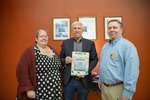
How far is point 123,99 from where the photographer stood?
233cm

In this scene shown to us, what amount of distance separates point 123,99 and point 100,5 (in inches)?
87.3

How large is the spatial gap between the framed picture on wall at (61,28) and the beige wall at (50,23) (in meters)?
0.10

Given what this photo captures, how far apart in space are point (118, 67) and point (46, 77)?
933 mm

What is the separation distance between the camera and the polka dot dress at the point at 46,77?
Answer: 8.63ft

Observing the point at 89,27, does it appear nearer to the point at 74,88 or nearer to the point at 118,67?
the point at 74,88

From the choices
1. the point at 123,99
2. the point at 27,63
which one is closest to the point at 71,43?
the point at 27,63

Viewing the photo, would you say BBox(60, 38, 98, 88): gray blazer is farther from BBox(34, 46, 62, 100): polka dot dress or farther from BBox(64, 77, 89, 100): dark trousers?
BBox(34, 46, 62, 100): polka dot dress

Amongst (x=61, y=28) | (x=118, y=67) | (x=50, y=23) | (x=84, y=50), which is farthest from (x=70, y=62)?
(x=50, y=23)

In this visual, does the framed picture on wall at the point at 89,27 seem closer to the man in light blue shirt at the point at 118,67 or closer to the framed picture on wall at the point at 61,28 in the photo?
the framed picture on wall at the point at 61,28

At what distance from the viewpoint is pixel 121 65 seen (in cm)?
241

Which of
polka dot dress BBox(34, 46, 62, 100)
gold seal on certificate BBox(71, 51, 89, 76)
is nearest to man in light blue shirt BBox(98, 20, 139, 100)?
gold seal on certificate BBox(71, 51, 89, 76)

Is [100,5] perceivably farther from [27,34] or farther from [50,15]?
[27,34]

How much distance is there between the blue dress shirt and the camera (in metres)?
2.28

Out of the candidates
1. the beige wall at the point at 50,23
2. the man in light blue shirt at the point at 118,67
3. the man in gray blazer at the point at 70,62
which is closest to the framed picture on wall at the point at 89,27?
the beige wall at the point at 50,23
